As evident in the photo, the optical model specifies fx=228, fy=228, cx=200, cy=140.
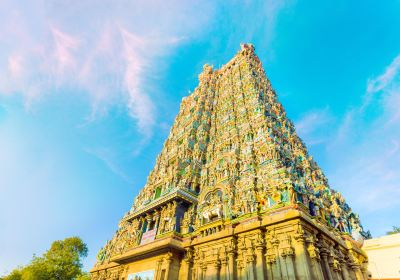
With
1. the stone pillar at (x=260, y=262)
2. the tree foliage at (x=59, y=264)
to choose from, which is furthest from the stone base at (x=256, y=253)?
the tree foliage at (x=59, y=264)

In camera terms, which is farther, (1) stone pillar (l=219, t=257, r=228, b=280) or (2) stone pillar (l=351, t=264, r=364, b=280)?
(2) stone pillar (l=351, t=264, r=364, b=280)

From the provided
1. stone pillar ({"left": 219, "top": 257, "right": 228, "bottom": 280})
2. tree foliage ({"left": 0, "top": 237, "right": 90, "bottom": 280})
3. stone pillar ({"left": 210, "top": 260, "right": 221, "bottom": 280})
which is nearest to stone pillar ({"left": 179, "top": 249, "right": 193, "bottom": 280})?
stone pillar ({"left": 210, "top": 260, "right": 221, "bottom": 280})

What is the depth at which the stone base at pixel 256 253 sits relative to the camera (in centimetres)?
1268

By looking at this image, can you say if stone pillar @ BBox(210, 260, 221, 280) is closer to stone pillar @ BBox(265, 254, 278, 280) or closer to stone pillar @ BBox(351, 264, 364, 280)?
stone pillar @ BBox(265, 254, 278, 280)

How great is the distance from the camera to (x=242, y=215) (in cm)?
1670

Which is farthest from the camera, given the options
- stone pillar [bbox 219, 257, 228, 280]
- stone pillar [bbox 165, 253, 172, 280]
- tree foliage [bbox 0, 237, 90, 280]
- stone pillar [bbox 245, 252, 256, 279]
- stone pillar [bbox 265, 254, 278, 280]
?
tree foliage [bbox 0, 237, 90, 280]

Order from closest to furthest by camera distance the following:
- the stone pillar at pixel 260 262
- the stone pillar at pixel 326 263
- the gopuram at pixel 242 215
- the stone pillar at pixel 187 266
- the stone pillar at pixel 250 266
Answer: the stone pillar at pixel 326 263 < the stone pillar at pixel 260 262 < the stone pillar at pixel 250 266 < the gopuram at pixel 242 215 < the stone pillar at pixel 187 266

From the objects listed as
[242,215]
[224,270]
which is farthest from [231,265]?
[242,215]

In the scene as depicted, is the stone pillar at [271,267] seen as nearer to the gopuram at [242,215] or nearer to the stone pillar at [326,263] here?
the gopuram at [242,215]

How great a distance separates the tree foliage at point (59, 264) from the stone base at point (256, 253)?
2196cm

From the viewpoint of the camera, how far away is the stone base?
12.7 meters

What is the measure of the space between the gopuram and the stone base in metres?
0.06

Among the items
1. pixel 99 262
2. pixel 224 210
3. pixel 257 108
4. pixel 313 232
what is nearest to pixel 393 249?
pixel 313 232

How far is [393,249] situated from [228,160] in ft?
48.4
